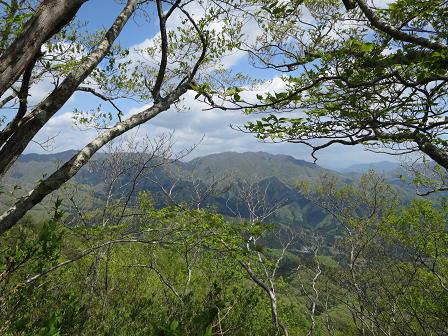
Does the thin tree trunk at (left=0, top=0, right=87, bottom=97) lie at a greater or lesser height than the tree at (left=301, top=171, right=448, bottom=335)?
greater

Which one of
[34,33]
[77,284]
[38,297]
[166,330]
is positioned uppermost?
[34,33]

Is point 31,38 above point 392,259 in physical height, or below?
above

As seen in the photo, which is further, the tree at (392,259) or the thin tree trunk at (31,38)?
the tree at (392,259)

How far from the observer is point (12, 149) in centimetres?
352

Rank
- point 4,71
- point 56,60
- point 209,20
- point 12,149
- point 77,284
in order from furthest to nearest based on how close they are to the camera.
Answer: point 77,284 → point 56,60 → point 209,20 → point 12,149 → point 4,71

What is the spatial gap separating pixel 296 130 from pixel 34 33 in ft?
9.84

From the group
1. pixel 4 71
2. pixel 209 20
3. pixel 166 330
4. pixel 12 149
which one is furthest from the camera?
pixel 209 20

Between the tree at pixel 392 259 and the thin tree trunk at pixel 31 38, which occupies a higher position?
the thin tree trunk at pixel 31 38

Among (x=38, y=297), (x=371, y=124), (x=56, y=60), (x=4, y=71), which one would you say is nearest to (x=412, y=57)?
(x=371, y=124)

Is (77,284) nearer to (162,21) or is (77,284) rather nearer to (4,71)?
(162,21)

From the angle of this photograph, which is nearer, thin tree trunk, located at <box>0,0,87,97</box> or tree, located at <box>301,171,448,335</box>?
thin tree trunk, located at <box>0,0,87,97</box>

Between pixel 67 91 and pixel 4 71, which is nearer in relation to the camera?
pixel 4 71

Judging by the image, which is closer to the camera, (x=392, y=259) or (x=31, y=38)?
(x=31, y=38)

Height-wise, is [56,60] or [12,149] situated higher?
[56,60]
